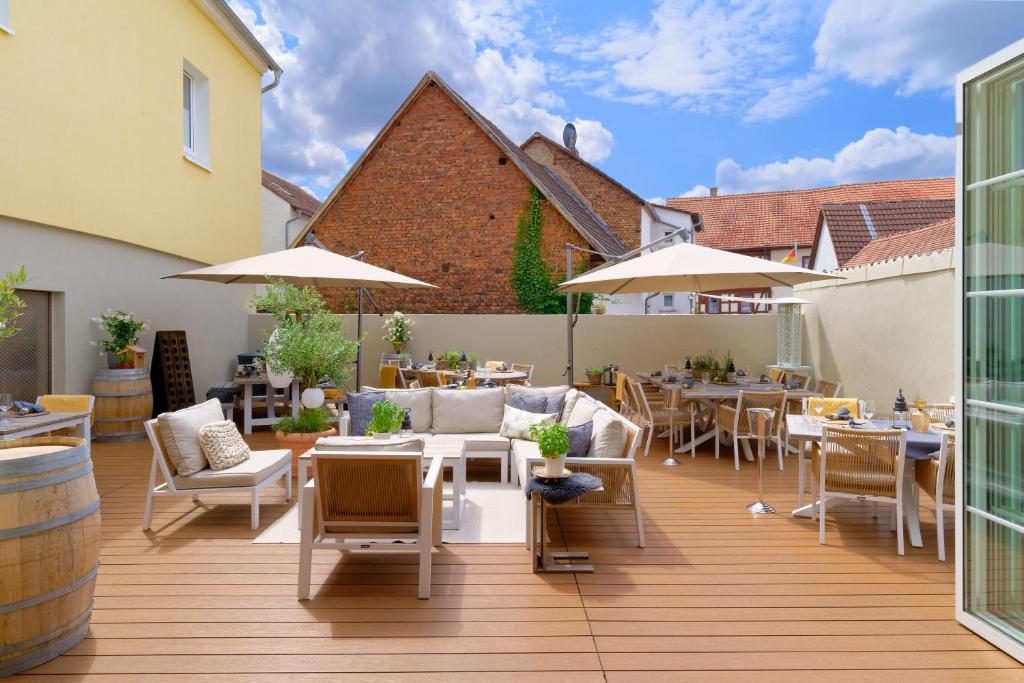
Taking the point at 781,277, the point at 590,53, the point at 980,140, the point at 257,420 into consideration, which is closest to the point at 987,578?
the point at 980,140

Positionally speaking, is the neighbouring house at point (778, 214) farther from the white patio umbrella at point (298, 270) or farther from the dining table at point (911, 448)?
the dining table at point (911, 448)

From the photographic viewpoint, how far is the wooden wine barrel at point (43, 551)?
103 inches

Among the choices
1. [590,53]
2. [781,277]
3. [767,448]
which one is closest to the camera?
[781,277]

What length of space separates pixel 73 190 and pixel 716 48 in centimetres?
1109

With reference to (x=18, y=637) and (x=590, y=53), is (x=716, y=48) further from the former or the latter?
(x=18, y=637)

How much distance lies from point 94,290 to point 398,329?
17.4 ft

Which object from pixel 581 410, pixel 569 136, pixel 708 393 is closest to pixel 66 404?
pixel 581 410

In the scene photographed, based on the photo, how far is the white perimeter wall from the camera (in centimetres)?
680

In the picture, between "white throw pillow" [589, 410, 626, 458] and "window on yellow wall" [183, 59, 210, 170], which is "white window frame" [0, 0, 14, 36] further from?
"white throw pillow" [589, 410, 626, 458]

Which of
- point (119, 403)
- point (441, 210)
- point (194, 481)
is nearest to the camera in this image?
point (194, 481)

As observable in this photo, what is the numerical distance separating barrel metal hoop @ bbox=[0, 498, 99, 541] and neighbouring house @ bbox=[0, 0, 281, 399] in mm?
4822

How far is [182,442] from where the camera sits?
187 inches

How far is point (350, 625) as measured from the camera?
10.5 feet

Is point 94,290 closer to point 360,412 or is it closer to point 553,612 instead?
point 360,412
